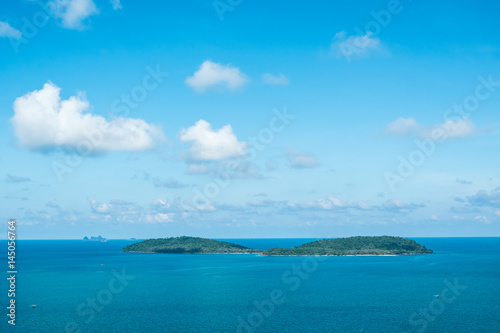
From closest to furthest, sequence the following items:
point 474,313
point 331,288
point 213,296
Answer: point 474,313, point 213,296, point 331,288

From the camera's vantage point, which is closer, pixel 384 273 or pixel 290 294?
pixel 290 294

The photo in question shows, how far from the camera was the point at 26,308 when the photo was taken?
102000mm

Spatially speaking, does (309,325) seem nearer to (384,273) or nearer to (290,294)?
(290,294)

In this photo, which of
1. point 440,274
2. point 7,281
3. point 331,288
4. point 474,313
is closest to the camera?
point 474,313

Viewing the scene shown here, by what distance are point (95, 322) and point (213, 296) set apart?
126 feet

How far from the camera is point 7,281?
14812cm

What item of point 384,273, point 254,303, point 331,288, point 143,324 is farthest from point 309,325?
→ point 384,273

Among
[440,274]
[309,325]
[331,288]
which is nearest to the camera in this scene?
[309,325]

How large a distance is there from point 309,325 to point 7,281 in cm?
11505

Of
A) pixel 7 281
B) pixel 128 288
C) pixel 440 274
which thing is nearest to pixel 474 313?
pixel 440 274

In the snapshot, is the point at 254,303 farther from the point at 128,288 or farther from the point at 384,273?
the point at 384,273

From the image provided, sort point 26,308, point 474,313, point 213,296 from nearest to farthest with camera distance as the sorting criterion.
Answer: point 474,313
point 26,308
point 213,296

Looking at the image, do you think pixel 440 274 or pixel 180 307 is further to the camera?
pixel 440 274

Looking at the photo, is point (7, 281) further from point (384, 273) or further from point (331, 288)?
point (384, 273)
